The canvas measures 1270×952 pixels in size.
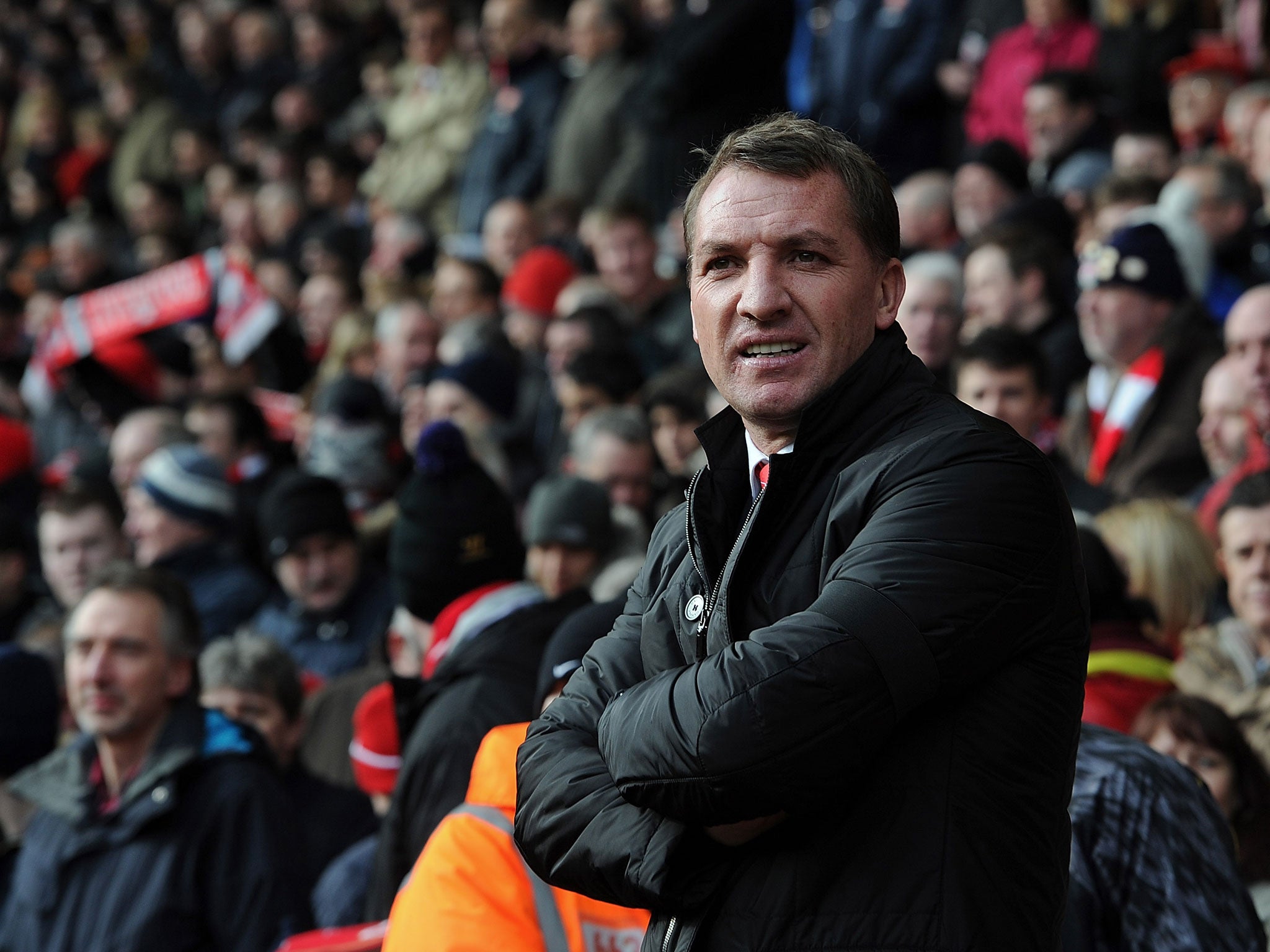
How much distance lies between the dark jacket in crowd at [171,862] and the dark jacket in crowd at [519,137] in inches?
326

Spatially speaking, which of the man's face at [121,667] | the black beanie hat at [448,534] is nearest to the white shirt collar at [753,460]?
the black beanie hat at [448,534]

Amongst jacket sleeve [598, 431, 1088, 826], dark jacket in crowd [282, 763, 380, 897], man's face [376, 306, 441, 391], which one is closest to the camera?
jacket sleeve [598, 431, 1088, 826]

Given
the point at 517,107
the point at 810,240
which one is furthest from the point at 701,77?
the point at 810,240

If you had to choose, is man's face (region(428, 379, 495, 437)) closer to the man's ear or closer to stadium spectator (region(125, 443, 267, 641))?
stadium spectator (region(125, 443, 267, 641))

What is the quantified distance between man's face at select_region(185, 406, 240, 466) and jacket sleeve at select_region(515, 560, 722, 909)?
719cm

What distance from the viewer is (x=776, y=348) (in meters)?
2.21

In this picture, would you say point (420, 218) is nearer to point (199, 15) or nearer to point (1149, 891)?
point (199, 15)

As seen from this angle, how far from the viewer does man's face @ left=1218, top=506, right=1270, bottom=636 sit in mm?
4512

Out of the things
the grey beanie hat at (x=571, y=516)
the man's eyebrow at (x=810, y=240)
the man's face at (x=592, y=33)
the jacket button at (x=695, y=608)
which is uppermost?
the man's face at (x=592, y=33)

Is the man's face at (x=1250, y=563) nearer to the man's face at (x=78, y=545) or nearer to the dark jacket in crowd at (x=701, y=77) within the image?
the man's face at (x=78, y=545)

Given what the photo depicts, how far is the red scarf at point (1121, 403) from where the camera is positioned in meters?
6.50

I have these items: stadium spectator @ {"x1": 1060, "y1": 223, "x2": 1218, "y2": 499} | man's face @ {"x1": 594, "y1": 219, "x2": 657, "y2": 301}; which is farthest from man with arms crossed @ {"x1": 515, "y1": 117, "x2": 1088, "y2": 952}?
man's face @ {"x1": 594, "y1": 219, "x2": 657, "y2": 301}

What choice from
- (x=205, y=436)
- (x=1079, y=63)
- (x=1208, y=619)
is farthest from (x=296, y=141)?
(x=1208, y=619)

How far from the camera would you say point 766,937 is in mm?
1950
